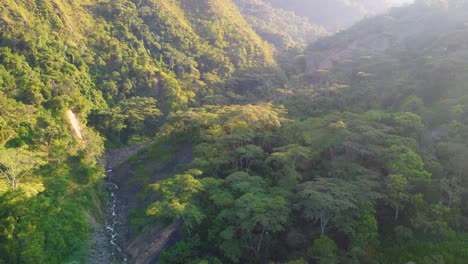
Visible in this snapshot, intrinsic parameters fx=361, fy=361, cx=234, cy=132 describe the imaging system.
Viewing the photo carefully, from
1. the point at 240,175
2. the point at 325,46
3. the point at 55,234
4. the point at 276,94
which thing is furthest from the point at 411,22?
the point at 55,234

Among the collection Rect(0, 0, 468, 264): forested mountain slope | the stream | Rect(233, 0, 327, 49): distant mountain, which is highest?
Rect(233, 0, 327, 49): distant mountain

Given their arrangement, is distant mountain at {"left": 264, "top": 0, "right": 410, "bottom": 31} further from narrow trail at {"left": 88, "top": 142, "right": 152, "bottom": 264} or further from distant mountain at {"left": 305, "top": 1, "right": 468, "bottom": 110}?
narrow trail at {"left": 88, "top": 142, "right": 152, "bottom": 264}

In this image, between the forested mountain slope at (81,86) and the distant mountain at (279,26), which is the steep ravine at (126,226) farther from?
the distant mountain at (279,26)

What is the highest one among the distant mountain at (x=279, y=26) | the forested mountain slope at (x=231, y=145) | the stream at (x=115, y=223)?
the distant mountain at (x=279, y=26)

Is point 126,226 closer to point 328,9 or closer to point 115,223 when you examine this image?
point 115,223

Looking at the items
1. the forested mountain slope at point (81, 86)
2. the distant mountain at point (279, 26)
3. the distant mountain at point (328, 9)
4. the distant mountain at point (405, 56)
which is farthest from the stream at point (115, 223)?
the distant mountain at point (328, 9)

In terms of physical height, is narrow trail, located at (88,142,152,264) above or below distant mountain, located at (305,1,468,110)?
below

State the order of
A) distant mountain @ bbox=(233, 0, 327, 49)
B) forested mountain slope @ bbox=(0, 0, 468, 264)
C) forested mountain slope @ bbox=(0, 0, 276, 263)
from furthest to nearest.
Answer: distant mountain @ bbox=(233, 0, 327, 49) < forested mountain slope @ bbox=(0, 0, 276, 263) < forested mountain slope @ bbox=(0, 0, 468, 264)

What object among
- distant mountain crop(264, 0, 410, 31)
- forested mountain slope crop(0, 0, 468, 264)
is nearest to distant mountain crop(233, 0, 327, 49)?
distant mountain crop(264, 0, 410, 31)
